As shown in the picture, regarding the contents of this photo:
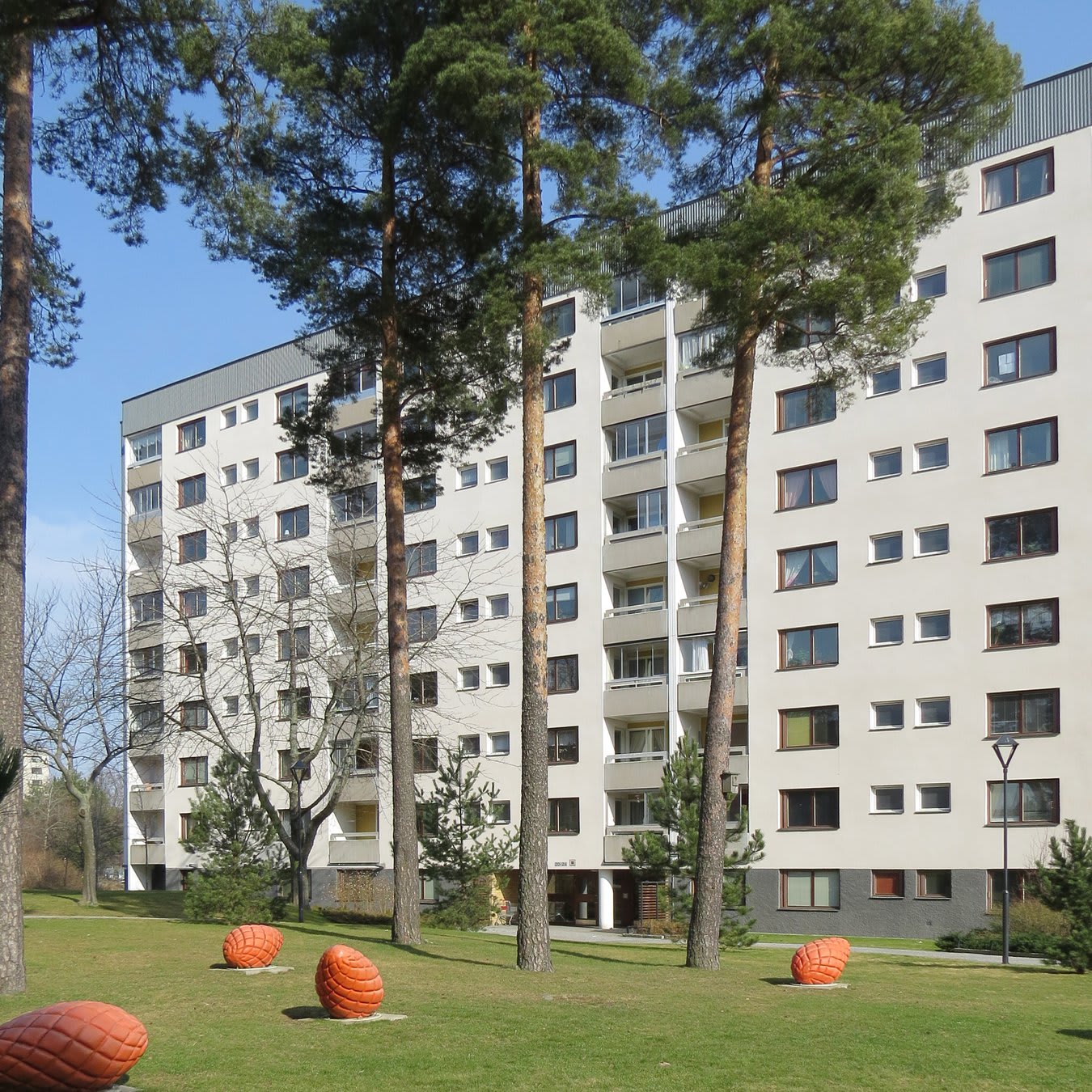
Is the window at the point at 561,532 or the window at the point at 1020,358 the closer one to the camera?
the window at the point at 1020,358

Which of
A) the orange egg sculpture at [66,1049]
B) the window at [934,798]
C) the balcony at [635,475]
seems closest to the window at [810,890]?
the window at [934,798]

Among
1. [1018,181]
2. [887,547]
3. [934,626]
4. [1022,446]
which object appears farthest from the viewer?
[887,547]

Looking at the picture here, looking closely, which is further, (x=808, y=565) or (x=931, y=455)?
(x=808, y=565)

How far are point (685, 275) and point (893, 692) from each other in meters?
23.5

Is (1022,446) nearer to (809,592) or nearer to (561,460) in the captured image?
(809,592)

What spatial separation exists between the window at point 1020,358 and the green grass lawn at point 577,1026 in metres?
20.7

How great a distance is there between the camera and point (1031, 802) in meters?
38.1

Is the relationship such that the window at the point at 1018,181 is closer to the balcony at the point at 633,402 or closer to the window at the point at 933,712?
the balcony at the point at 633,402

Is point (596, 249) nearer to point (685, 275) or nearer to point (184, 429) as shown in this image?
point (685, 275)

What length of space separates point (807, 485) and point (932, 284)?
721cm

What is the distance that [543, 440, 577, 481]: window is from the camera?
51531 millimetres

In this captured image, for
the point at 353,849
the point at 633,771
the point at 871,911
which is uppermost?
the point at 633,771

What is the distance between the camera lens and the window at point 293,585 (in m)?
38.7

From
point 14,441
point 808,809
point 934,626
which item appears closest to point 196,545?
point 808,809
